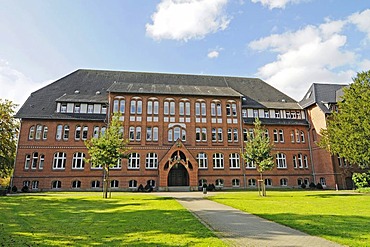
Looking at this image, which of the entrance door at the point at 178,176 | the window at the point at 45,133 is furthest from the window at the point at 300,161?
the window at the point at 45,133

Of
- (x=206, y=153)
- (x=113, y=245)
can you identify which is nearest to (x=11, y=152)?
(x=206, y=153)

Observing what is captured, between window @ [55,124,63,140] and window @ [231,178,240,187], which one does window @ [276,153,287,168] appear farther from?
window @ [55,124,63,140]

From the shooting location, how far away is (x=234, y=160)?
36469mm

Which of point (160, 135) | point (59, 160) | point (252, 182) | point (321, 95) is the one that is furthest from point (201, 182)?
point (321, 95)

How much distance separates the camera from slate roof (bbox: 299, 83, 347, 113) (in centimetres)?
3721

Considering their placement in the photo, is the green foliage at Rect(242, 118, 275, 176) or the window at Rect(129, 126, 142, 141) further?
the window at Rect(129, 126, 142, 141)

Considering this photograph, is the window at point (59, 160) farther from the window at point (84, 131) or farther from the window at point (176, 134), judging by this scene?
Answer: the window at point (176, 134)

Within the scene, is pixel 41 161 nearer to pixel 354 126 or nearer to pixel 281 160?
pixel 281 160

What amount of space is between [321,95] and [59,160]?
37.3 m

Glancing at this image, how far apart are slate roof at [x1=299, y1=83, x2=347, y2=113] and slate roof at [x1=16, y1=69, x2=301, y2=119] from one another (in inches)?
74.2

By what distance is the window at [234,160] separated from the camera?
3621cm

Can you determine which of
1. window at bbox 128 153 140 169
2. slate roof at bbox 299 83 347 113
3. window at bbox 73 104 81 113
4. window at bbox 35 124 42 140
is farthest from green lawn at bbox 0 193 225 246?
slate roof at bbox 299 83 347 113

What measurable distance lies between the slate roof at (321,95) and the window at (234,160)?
43.9 feet

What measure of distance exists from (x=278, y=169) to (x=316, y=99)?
11461mm
